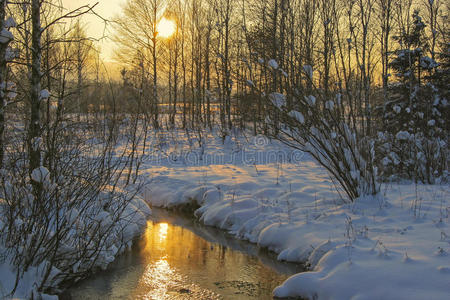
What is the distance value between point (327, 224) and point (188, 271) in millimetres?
2214

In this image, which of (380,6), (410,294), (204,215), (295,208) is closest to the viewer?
(410,294)

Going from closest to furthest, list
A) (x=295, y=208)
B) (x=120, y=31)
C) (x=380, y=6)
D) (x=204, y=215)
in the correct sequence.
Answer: (x=295, y=208) < (x=204, y=215) < (x=380, y=6) < (x=120, y=31)

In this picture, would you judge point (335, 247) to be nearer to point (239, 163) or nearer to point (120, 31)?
point (239, 163)

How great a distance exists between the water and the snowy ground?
1.17 feet

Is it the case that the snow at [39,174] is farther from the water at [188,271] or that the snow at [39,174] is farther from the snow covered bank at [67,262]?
the water at [188,271]

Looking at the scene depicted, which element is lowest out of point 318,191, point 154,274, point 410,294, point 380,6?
point 154,274

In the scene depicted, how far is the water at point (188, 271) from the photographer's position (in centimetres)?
441

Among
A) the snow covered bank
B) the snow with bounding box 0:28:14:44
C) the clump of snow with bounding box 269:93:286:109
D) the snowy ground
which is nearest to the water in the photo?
the snow covered bank

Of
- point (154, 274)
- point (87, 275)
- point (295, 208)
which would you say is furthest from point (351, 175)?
point (87, 275)

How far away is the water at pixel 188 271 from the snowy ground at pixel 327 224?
356 mm

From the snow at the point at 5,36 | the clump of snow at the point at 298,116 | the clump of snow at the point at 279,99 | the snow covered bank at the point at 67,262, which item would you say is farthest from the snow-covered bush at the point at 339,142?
the snow at the point at 5,36

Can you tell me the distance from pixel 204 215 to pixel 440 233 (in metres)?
4.40

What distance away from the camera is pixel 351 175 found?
6188 millimetres

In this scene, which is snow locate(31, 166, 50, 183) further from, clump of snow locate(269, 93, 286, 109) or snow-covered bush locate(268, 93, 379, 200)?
snow-covered bush locate(268, 93, 379, 200)
